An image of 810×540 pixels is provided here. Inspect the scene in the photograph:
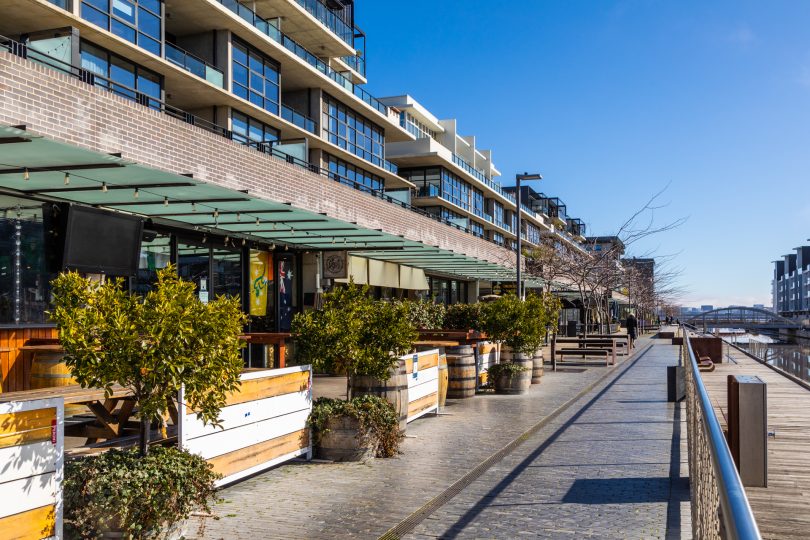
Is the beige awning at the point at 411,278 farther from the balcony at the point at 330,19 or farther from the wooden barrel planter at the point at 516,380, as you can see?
the balcony at the point at 330,19

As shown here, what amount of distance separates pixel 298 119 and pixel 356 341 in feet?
85.9

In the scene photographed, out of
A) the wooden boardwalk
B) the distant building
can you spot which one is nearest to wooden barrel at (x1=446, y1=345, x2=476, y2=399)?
the wooden boardwalk

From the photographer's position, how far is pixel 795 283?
576ft

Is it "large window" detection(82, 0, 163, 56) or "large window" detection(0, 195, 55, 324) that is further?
"large window" detection(82, 0, 163, 56)

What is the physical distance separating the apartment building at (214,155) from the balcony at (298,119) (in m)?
0.10

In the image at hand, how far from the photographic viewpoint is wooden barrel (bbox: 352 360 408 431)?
962 centimetres

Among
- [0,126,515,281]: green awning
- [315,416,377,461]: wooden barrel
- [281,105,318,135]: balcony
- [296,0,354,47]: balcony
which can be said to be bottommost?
[315,416,377,461]: wooden barrel

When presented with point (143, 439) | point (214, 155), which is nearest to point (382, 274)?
point (214, 155)

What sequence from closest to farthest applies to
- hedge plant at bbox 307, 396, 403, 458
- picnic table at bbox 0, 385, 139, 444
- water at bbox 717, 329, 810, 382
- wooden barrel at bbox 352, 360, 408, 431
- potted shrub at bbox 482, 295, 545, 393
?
1. picnic table at bbox 0, 385, 139, 444
2. hedge plant at bbox 307, 396, 403, 458
3. wooden barrel at bbox 352, 360, 408, 431
4. potted shrub at bbox 482, 295, 545, 393
5. water at bbox 717, 329, 810, 382

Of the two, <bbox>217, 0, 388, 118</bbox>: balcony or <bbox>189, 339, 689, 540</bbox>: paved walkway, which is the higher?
<bbox>217, 0, 388, 118</bbox>: balcony

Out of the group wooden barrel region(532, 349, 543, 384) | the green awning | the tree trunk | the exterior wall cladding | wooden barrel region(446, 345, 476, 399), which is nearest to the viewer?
the tree trunk

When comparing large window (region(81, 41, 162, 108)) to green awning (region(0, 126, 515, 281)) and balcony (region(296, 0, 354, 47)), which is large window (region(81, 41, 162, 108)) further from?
balcony (region(296, 0, 354, 47))

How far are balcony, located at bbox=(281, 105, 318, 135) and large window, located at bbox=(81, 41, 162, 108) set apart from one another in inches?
330

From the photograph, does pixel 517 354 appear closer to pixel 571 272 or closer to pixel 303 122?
pixel 571 272
